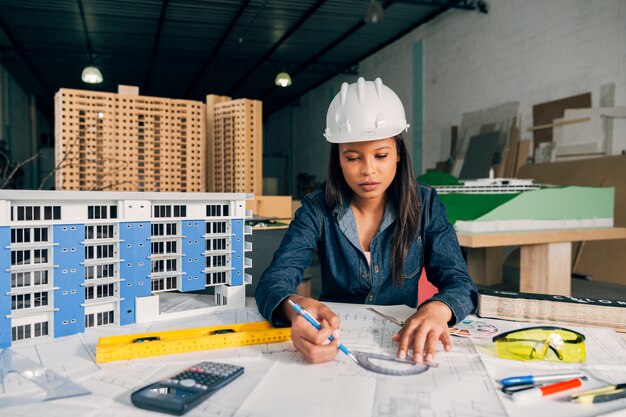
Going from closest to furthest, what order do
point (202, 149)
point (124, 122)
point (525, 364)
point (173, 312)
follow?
1. point (525, 364)
2. point (173, 312)
3. point (124, 122)
4. point (202, 149)

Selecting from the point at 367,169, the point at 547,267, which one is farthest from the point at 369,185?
the point at 547,267

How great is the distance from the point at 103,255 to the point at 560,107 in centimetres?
626

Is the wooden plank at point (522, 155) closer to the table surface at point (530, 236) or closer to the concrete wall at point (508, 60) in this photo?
the concrete wall at point (508, 60)

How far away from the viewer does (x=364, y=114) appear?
59.4 inches

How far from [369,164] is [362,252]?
0.35 m

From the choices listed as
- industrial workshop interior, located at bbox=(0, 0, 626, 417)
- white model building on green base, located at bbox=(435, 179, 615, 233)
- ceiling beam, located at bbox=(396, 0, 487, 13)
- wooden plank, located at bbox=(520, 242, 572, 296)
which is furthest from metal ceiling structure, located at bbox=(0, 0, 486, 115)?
industrial workshop interior, located at bbox=(0, 0, 626, 417)

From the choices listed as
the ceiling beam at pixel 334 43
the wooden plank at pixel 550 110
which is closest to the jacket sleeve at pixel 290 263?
the wooden plank at pixel 550 110

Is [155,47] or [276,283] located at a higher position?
[155,47]

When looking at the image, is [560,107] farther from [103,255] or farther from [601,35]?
[103,255]

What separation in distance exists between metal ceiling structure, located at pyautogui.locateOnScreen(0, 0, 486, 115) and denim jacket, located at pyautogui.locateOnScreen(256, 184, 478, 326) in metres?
7.01

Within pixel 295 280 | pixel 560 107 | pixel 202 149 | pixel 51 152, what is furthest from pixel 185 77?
pixel 295 280

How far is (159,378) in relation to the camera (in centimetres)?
93

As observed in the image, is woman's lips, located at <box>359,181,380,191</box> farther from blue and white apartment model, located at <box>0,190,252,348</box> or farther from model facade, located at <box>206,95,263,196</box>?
model facade, located at <box>206,95,263,196</box>

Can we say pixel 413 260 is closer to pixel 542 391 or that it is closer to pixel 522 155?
pixel 542 391
